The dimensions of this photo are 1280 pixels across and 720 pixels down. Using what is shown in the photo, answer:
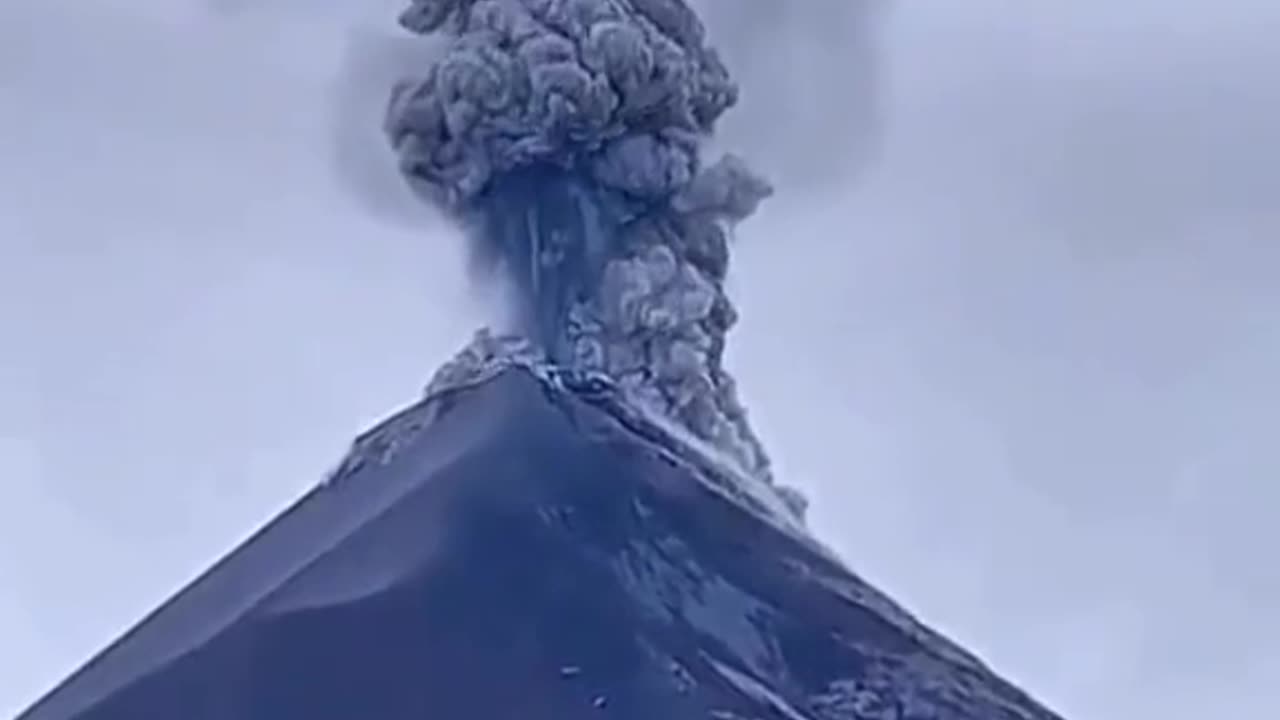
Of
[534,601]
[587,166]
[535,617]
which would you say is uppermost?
[587,166]

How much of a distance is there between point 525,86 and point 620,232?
6.49ft

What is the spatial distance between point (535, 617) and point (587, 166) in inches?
501

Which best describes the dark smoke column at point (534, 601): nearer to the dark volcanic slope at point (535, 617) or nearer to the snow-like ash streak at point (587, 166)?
the dark volcanic slope at point (535, 617)

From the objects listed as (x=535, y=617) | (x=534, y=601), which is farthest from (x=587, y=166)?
(x=535, y=617)

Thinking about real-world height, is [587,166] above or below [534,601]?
above

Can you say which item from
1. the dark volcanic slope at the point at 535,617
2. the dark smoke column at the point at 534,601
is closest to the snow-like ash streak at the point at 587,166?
the dark smoke column at the point at 534,601

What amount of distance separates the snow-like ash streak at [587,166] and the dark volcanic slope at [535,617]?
815cm

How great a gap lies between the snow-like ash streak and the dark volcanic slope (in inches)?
321

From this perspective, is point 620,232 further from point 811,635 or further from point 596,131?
point 811,635

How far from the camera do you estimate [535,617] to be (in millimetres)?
21297

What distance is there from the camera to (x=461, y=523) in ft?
74.7

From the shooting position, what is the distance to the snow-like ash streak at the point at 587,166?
32.9 metres

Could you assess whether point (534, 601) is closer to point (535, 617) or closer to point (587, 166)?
point (535, 617)

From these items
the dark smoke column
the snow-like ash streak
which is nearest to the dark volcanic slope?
the dark smoke column
